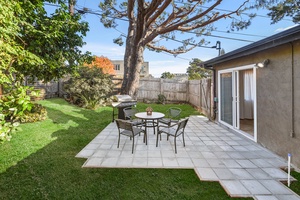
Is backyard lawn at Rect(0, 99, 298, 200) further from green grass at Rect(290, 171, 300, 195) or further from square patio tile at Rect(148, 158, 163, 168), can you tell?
green grass at Rect(290, 171, 300, 195)

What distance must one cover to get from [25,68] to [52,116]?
2227 mm

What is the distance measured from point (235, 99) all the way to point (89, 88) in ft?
23.9

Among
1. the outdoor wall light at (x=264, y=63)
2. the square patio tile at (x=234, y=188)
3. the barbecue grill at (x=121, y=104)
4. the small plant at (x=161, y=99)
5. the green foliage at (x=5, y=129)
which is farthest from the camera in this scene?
the small plant at (x=161, y=99)

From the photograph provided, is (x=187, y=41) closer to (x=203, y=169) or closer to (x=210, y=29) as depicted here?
(x=210, y=29)

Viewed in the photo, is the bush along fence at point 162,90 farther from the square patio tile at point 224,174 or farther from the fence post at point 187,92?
the square patio tile at point 224,174

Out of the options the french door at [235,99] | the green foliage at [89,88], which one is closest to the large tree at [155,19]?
the green foliage at [89,88]

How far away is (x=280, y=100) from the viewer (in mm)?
3799

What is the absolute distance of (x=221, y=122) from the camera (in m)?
6.67

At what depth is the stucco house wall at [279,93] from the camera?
11.0 ft

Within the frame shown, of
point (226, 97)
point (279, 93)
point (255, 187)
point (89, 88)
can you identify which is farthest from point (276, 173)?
point (89, 88)

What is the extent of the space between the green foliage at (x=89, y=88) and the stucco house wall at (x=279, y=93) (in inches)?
290

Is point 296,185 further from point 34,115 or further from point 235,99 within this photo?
point 34,115

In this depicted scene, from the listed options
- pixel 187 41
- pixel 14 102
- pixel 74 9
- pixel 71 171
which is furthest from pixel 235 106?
pixel 74 9

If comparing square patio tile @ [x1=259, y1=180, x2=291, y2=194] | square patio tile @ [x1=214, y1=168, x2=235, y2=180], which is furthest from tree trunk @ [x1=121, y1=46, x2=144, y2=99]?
square patio tile @ [x1=259, y1=180, x2=291, y2=194]
